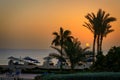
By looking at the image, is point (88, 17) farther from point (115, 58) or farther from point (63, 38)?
point (115, 58)

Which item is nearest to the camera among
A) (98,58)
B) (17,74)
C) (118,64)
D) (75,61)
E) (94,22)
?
(118,64)

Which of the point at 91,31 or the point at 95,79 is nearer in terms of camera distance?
the point at 95,79

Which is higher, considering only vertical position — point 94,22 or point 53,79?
point 94,22

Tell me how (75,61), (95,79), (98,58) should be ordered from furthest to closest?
(75,61) < (98,58) < (95,79)

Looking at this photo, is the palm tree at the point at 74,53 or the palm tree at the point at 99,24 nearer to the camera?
the palm tree at the point at 74,53

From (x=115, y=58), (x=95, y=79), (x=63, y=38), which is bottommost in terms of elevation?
(x=95, y=79)

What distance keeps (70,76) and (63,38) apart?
137 feet


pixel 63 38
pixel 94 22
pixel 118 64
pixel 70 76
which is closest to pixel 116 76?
pixel 70 76

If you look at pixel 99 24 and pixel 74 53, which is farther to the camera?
pixel 99 24

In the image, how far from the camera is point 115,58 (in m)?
36.1

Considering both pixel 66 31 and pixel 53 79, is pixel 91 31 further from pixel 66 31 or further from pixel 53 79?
pixel 53 79

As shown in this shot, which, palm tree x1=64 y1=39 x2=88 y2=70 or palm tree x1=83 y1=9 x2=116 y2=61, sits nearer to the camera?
palm tree x1=64 y1=39 x2=88 y2=70

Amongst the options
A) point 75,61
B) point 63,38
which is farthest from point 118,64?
point 63,38

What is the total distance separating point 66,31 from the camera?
6197 cm
